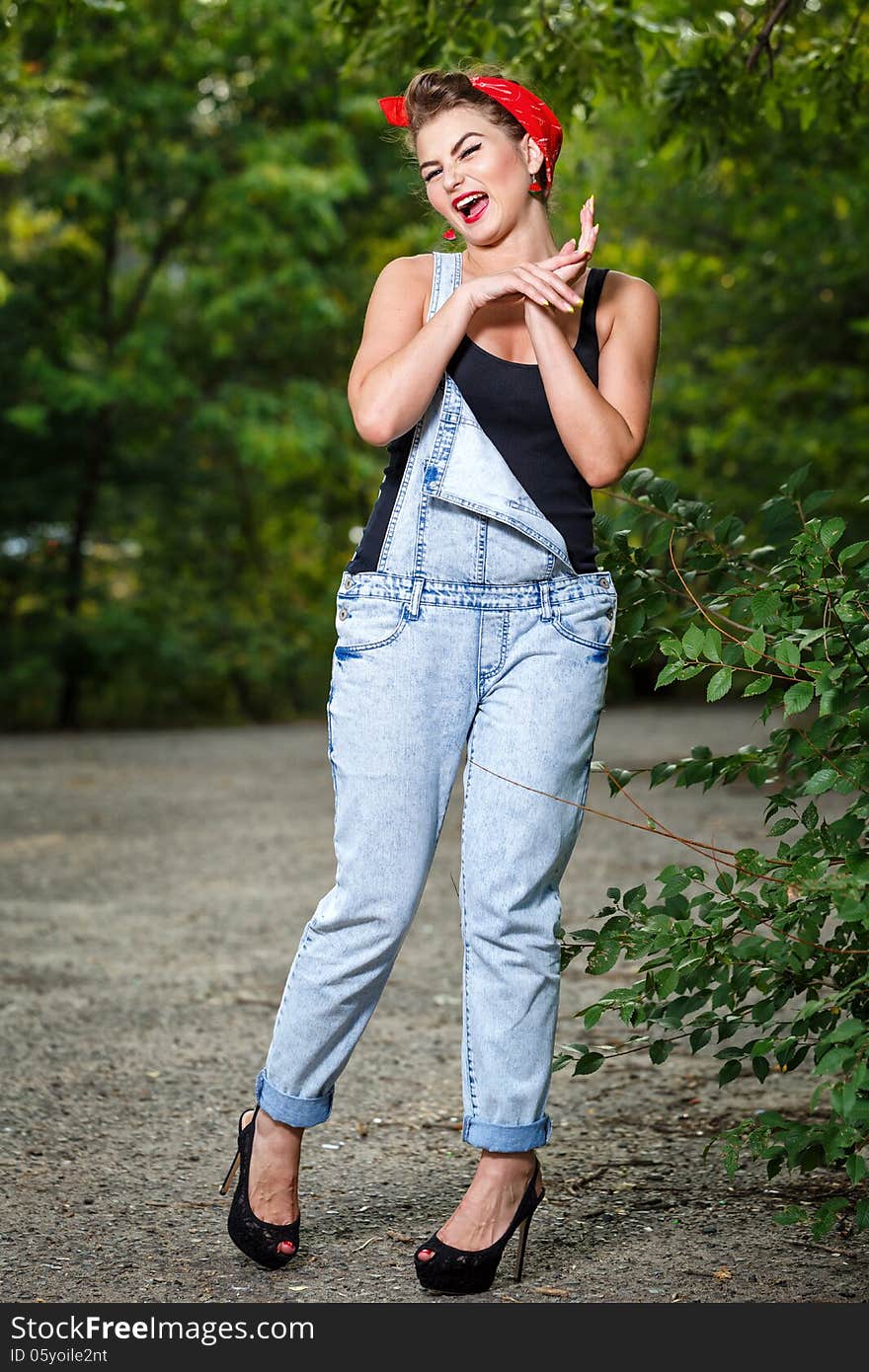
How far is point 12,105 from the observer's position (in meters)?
12.6

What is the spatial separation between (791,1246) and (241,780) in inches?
332

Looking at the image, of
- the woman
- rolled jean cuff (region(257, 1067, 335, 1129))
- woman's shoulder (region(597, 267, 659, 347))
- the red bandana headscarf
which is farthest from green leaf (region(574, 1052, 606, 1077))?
the red bandana headscarf

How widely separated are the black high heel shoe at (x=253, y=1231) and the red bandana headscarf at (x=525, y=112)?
1.73m

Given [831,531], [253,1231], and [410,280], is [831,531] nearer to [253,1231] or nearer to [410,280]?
[410,280]

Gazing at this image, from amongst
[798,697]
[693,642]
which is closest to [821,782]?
[798,697]

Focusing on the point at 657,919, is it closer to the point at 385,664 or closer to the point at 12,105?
the point at 385,664

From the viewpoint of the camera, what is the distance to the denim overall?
2617 millimetres

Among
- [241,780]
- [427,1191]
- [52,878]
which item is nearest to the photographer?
[427,1191]

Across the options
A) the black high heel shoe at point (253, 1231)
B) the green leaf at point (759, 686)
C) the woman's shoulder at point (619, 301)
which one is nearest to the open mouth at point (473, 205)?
the woman's shoulder at point (619, 301)

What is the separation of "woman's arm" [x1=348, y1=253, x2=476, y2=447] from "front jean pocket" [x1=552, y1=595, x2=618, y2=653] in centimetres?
40

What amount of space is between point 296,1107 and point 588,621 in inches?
38.2

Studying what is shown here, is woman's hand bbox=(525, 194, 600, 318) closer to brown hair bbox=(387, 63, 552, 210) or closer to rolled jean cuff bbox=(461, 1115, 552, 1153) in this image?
brown hair bbox=(387, 63, 552, 210)

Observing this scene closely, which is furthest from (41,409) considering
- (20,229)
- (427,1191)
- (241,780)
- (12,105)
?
(427,1191)

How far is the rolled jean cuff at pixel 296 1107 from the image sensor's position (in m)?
2.77
